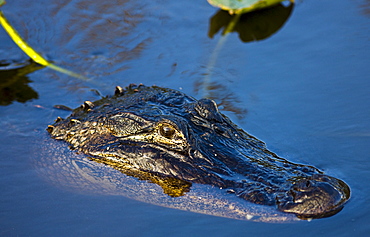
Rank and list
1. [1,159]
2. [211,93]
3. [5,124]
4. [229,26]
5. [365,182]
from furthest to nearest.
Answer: [229,26] → [211,93] → [5,124] → [1,159] → [365,182]

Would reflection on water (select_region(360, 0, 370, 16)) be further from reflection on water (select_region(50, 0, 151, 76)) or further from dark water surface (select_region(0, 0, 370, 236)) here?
reflection on water (select_region(50, 0, 151, 76))

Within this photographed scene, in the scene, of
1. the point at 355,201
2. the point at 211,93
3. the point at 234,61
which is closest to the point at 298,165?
the point at 355,201

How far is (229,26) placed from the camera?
805 centimetres

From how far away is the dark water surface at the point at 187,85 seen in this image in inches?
159

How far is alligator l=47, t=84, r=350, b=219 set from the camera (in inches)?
147

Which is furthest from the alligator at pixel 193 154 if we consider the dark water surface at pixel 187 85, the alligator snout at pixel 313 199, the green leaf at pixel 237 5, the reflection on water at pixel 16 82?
the green leaf at pixel 237 5

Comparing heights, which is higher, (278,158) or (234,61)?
(234,61)

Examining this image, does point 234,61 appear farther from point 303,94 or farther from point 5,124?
point 5,124

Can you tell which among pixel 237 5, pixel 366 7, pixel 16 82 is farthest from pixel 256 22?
pixel 16 82

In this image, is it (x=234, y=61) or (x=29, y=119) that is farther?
(x=234, y=61)

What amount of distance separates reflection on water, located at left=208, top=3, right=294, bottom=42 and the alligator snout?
423cm

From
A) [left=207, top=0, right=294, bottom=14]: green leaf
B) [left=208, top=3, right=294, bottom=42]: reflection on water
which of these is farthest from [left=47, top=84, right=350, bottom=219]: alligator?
[left=208, top=3, right=294, bottom=42]: reflection on water

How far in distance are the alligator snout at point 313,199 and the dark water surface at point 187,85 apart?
8cm

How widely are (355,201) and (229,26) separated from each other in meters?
4.79
